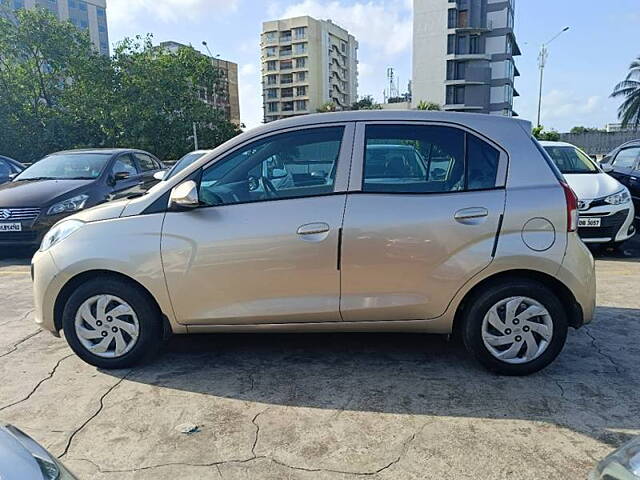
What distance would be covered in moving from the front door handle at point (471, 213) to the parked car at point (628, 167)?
5.48m

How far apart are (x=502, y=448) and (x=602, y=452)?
0.49 m

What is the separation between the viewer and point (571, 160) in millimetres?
7707

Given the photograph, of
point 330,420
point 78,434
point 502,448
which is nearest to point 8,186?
point 78,434

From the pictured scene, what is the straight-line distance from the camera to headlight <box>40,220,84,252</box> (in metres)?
3.36

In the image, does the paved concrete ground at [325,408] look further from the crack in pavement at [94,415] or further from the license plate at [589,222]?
the license plate at [589,222]

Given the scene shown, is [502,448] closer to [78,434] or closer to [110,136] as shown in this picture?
[78,434]

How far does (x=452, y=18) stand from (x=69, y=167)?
2251 inches

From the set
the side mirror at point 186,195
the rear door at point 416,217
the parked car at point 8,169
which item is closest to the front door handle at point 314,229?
the rear door at point 416,217

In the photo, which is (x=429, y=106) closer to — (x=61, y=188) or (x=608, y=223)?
(x=608, y=223)

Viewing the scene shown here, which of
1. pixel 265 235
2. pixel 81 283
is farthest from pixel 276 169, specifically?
pixel 81 283

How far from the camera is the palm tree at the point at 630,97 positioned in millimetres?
42031

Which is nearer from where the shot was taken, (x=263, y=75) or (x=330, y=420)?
(x=330, y=420)

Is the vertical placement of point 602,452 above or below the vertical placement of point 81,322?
below

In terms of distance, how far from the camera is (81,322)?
3.36 meters
